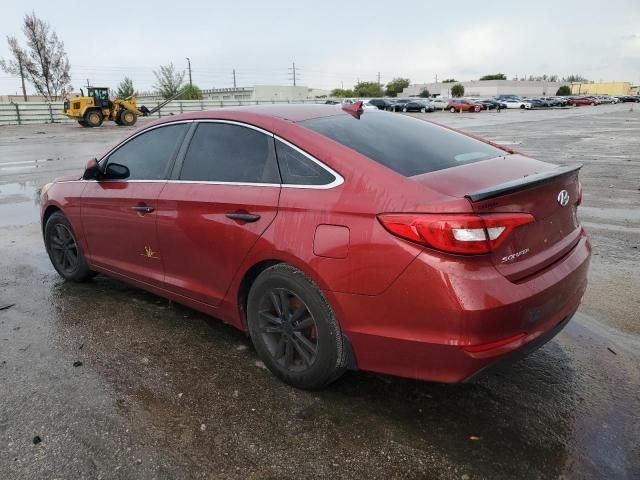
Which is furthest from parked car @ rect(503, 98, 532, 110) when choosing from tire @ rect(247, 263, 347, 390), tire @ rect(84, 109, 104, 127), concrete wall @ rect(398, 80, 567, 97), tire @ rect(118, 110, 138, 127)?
tire @ rect(247, 263, 347, 390)

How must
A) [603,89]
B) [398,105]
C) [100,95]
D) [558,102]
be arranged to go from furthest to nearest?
[603,89]
[558,102]
[398,105]
[100,95]

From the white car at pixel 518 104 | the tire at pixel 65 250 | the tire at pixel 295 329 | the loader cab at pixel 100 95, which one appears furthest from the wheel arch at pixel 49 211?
the white car at pixel 518 104

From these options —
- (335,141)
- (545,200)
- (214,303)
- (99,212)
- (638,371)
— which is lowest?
(638,371)

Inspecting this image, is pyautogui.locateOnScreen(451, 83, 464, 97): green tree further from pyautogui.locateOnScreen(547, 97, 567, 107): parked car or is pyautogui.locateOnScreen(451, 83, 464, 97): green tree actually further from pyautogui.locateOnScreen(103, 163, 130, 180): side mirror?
pyautogui.locateOnScreen(103, 163, 130, 180): side mirror

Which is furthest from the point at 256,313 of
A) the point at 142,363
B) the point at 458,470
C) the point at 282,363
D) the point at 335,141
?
the point at 458,470

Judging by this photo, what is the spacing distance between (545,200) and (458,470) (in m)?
1.36

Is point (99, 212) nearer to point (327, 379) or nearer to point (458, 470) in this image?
point (327, 379)

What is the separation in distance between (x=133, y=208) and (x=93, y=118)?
2985 centimetres

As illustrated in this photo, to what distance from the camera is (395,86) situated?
12081 cm

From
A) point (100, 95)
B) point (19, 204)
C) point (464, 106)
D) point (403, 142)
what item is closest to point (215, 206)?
point (403, 142)

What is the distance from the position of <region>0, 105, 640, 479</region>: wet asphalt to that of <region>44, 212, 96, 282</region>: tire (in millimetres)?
417

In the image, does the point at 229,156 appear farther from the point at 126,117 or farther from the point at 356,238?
the point at 126,117

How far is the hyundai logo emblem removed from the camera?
279 cm

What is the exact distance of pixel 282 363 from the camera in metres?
3.11
